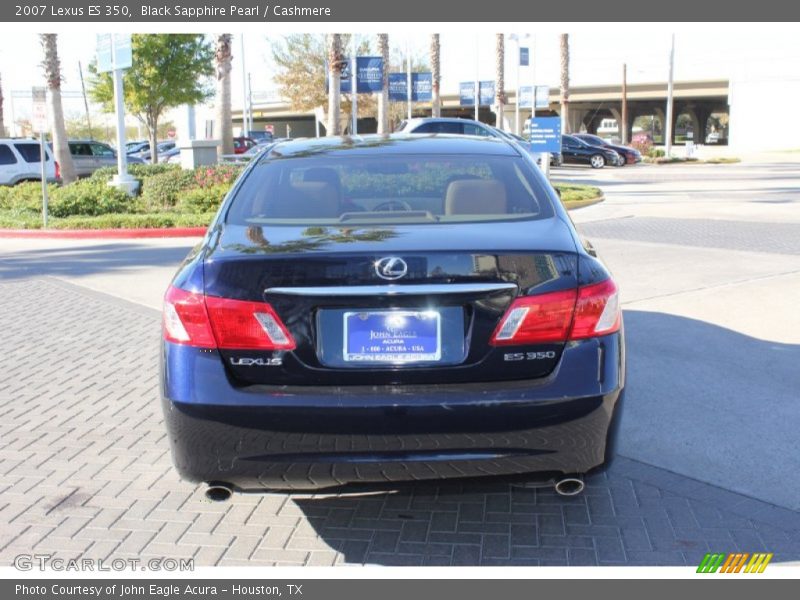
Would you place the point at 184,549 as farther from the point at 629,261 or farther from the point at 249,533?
the point at 629,261

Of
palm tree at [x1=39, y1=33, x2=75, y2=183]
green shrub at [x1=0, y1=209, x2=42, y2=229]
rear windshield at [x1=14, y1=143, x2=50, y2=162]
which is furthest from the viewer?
rear windshield at [x1=14, y1=143, x2=50, y2=162]

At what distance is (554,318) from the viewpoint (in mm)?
3248

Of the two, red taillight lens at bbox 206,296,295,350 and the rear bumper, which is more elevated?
red taillight lens at bbox 206,296,295,350

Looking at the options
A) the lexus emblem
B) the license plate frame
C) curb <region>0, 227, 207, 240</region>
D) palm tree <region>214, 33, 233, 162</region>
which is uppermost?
palm tree <region>214, 33, 233, 162</region>

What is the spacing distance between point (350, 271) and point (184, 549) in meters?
1.48

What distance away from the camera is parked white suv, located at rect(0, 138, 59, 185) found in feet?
80.9

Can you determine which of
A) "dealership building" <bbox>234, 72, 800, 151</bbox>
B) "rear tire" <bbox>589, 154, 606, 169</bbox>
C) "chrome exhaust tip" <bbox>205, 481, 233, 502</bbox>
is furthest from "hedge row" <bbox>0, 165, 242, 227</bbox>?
"rear tire" <bbox>589, 154, 606, 169</bbox>

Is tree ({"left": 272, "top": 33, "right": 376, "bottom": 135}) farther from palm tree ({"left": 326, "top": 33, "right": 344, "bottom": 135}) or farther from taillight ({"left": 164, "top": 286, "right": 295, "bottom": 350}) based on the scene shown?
taillight ({"left": 164, "top": 286, "right": 295, "bottom": 350})

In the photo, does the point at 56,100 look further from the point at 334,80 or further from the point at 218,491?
the point at 218,491

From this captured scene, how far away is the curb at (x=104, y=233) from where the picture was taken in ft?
50.0

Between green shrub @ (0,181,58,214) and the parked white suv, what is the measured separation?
4.03m

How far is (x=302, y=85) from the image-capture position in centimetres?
5306

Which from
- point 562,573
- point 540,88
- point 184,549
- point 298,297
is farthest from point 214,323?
point 540,88

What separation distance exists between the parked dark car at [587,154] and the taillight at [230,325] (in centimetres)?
3657
